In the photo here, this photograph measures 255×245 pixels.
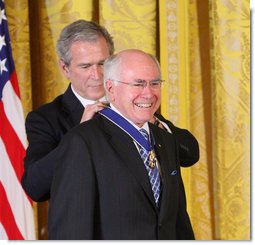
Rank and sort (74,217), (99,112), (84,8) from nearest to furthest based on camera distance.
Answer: (74,217) → (99,112) → (84,8)

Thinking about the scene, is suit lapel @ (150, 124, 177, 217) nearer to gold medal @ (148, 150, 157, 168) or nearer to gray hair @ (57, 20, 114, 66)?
gold medal @ (148, 150, 157, 168)

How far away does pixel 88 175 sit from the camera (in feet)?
5.08

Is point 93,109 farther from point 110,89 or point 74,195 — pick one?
point 74,195

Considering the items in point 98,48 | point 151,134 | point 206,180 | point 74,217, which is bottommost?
point 206,180

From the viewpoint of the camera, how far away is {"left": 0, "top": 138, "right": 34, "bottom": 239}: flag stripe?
2.42 metres

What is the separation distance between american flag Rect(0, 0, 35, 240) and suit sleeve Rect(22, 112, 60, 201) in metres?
0.48

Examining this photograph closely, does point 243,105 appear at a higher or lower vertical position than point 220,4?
lower

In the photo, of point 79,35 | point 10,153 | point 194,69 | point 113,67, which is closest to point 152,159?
point 113,67

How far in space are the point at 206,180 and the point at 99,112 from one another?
1.16m

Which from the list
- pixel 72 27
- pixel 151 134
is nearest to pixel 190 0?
pixel 72 27

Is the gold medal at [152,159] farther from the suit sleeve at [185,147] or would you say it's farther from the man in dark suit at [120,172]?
the suit sleeve at [185,147]

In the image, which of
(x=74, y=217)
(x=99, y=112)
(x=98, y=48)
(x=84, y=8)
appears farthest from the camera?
(x=84, y=8)

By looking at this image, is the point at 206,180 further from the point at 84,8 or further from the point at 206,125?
the point at 84,8

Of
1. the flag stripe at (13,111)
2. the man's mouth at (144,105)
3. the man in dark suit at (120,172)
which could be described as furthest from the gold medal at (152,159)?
the flag stripe at (13,111)
